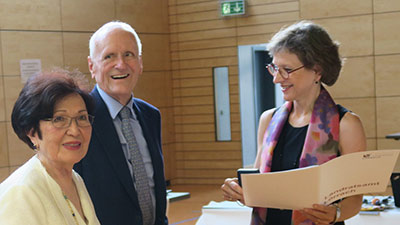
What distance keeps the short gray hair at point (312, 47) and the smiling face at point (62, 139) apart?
1.13 m

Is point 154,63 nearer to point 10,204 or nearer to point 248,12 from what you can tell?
point 248,12

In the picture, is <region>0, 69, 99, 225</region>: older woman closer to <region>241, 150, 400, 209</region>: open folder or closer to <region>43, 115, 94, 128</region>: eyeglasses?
<region>43, 115, 94, 128</region>: eyeglasses

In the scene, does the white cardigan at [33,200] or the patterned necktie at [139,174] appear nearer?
the white cardigan at [33,200]

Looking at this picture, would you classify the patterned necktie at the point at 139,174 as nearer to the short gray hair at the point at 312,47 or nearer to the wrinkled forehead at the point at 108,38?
the wrinkled forehead at the point at 108,38

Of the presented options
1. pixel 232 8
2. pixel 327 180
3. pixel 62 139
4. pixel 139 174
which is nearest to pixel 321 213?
pixel 327 180

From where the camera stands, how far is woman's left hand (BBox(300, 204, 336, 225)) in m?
2.45

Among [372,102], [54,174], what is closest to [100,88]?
[54,174]

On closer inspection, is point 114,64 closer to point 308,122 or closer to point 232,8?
point 308,122

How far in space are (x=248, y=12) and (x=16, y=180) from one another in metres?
8.10

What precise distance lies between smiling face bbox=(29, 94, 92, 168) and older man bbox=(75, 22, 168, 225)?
51cm

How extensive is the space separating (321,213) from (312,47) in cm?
82

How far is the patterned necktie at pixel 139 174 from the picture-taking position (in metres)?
2.70

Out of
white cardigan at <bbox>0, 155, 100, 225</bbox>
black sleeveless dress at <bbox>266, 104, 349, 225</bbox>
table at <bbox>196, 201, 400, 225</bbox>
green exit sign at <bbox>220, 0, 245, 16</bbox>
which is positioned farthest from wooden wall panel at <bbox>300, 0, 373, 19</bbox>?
white cardigan at <bbox>0, 155, 100, 225</bbox>

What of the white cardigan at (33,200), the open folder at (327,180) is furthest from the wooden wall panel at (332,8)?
the white cardigan at (33,200)
